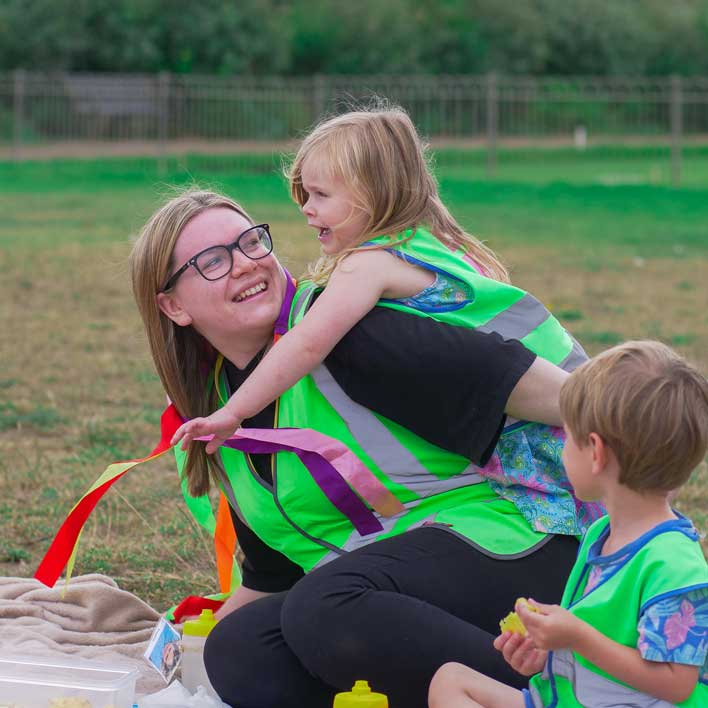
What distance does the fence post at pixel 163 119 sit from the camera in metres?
23.4

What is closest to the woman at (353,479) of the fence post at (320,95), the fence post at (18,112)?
the fence post at (18,112)

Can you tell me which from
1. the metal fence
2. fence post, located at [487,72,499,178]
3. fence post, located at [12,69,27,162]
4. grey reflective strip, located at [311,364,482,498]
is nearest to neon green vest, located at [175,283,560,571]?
grey reflective strip, located at [311,364,482,498]

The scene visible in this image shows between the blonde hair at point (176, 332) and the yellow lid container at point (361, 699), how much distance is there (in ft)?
2.69

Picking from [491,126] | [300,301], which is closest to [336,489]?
[300,301]

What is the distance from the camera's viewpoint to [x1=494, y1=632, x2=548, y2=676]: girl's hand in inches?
87.5

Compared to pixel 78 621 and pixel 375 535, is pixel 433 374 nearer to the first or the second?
pixel 375 535

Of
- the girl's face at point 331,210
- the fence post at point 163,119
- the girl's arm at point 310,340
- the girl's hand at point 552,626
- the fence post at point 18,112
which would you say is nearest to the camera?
the girl's hand at point 552,626

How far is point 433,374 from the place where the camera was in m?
2.70

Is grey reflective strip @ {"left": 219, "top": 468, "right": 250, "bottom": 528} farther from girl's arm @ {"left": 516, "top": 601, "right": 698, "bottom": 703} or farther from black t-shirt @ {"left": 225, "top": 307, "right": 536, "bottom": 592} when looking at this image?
girl's arm @ {"left": 516, "top": 601, "right": 698, "bottom": 703}

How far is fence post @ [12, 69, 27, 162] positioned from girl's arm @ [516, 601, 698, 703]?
22.8 metres

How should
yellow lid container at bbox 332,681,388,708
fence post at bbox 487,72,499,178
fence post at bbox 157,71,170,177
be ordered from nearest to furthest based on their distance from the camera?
yellow lid container at bbox 332,681,388,708
fence post at bbox 157,71,170,177
fence post at bbox 487,72,499,178

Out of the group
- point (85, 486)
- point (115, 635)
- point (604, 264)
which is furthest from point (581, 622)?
point (604, 264)

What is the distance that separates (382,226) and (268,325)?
0.33 meters

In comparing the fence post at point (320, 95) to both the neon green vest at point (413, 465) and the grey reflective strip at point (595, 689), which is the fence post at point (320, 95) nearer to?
the neon green vest at point (413, 465)
